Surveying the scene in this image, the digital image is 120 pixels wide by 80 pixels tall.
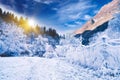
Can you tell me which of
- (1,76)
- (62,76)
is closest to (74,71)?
(62,76)

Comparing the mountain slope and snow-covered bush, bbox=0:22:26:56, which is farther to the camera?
the mountain slope

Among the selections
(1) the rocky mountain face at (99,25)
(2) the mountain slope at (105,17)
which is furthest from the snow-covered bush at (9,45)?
(2) the mountain slope at (105,17)

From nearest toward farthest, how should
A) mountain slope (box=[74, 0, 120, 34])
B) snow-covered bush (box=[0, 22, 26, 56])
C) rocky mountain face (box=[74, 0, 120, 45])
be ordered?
snow-covered bush (box=[0, 22, 26, 56])
rocky mountain face (box=[74, 0, 120, 45])
mountain slope (box=[74, 0, 120, 34])

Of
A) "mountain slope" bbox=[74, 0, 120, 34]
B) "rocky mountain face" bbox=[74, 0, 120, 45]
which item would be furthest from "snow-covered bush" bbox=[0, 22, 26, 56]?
"mountain slope" bbox=[74, 0, 120, 34]

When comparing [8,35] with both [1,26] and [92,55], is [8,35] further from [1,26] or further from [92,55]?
[92,55]

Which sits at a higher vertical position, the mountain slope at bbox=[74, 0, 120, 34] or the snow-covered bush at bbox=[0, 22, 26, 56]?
the mountain slope at bbox=[74, 0, 120, 34]

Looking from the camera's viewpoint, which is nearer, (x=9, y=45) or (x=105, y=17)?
(x=9, y=45)

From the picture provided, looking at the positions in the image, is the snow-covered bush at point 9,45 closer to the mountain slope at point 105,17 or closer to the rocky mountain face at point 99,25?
the rocky mountain face at point 99,25

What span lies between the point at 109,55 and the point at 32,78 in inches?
338

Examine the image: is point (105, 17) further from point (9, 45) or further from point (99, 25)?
point (9, 45)

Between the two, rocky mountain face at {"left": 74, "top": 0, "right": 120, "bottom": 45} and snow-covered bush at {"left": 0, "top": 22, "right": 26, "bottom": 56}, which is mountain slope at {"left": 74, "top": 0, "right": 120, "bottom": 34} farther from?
snow-covered bush at {"left": 0, "top": 22, "right": 26, "bottom": 56}

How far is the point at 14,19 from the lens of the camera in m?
74.6

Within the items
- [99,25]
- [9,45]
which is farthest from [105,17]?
[9,45]

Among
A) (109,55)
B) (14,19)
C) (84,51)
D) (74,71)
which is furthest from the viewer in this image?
(14,19)
